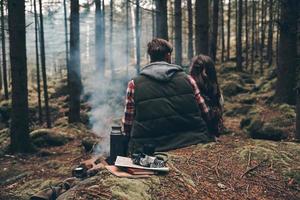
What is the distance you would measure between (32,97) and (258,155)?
83.2 feet

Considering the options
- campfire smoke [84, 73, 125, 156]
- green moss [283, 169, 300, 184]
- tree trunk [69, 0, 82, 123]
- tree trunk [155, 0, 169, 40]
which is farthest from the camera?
tree trunk [69, 0, 82, 123]

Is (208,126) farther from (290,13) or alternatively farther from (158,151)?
(290,13)

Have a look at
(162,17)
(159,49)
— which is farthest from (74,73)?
(159,49)

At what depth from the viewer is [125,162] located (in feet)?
15.4

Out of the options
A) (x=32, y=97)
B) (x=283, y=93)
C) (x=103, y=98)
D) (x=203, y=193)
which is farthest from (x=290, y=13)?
(x=32, y=97)

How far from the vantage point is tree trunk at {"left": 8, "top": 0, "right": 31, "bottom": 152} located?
38.6ft

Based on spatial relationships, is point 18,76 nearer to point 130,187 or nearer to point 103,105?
point 130,187

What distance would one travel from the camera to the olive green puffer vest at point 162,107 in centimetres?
535

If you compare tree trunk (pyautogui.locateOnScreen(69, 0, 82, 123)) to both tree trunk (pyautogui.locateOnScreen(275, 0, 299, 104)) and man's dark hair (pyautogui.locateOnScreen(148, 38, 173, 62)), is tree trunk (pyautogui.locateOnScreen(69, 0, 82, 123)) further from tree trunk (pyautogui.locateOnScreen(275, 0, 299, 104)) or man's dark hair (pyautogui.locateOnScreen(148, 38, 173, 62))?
man's dark hair (pyautogui.locateOnScreen(148, 38, 173, 62))

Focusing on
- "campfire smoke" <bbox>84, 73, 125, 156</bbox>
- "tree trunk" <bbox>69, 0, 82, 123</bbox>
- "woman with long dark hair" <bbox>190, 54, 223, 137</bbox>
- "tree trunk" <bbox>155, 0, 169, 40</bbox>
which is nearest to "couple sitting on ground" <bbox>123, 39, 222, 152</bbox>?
"woman with long dark hair" <bbox>190, 54, 223, 137</bbox>

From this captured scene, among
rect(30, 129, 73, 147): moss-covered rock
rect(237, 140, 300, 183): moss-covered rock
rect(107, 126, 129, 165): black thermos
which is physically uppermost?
rect(107, 126, 129, 165): black thermos

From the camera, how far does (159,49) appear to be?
5.65 meters

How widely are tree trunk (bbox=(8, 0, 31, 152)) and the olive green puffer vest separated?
25.1 ft

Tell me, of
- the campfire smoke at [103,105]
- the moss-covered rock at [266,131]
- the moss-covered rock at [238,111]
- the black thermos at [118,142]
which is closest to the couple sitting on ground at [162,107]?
the black thermos at [118,142]
